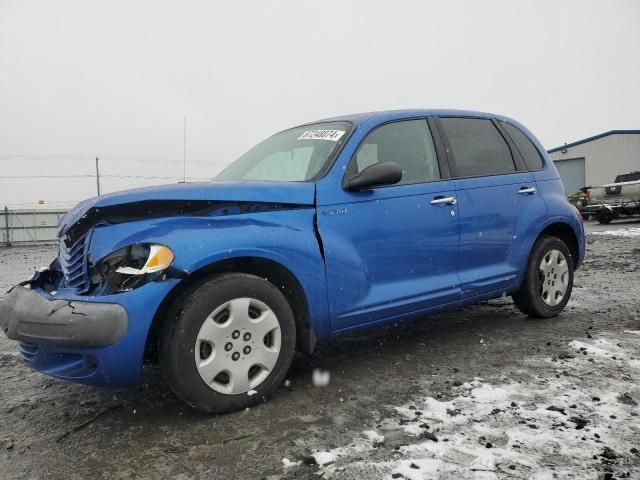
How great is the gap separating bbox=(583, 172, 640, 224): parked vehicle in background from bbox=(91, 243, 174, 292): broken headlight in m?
17.5

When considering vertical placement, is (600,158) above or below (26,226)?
above

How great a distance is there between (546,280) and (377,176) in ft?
7.16

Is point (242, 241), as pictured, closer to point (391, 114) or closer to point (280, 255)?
point (280, 255)

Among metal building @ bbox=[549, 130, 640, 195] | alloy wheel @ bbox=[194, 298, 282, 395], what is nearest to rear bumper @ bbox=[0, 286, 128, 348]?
alloy wheel @ bbox=[194, 298, 282, 395]

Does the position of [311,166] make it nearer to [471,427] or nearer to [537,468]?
[471,427]

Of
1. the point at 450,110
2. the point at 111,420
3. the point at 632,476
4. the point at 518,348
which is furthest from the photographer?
the point at 450,110

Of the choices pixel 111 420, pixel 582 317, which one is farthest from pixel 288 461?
pixel 582 317

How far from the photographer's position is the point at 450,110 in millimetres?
4117

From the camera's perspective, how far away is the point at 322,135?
361cm

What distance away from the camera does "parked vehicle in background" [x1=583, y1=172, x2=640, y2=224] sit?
53.9 feet

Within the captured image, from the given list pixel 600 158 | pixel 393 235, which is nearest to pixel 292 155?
pixel 393 235

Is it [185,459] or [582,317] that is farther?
[582,317]

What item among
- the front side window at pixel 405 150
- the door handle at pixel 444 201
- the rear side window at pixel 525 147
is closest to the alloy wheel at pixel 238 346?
the front side window at pixel 405 150

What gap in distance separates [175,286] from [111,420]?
33.0 inches
